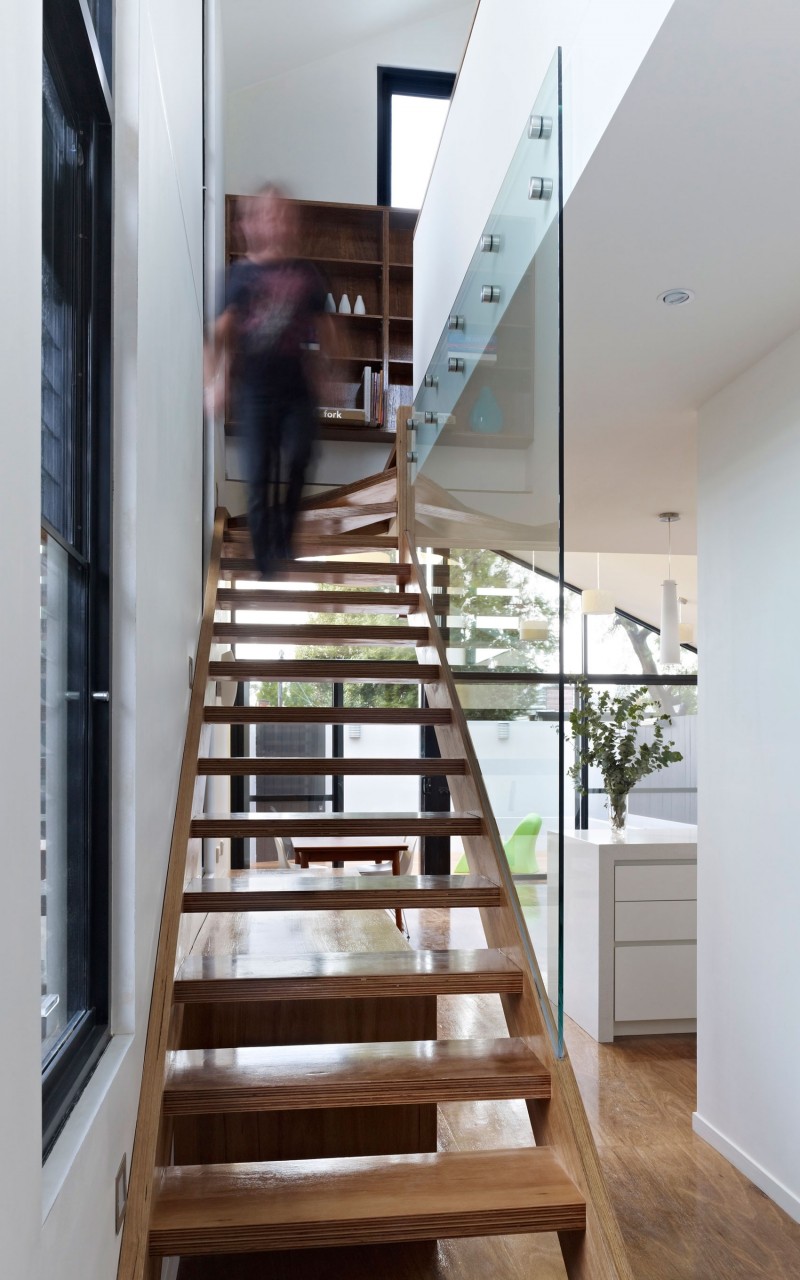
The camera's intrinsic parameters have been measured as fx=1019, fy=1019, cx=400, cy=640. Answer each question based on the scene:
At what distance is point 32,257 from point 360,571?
3.57 meters

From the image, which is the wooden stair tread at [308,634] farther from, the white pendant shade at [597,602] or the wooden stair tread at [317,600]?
the white pendant shade at [597,602]

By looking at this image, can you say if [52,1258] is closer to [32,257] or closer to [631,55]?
[32,257]

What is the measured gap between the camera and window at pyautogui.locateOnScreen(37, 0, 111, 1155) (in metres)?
1.47

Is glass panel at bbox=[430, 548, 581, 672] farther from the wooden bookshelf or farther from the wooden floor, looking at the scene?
the wooden bookshelf

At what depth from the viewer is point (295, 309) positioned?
12.9 ft

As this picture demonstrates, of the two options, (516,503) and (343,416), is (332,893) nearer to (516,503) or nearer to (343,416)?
(516,503)

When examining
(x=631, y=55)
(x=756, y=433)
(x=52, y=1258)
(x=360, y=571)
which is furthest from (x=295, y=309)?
(x=52, y=1258)

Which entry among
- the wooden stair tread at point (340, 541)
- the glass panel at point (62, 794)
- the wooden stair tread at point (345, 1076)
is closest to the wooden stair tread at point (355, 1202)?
the wooden stair tread at point (345, 1076)

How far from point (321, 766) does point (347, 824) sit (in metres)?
0.20

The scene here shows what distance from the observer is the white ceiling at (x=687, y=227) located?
5.92 feet

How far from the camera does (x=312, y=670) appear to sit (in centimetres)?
362

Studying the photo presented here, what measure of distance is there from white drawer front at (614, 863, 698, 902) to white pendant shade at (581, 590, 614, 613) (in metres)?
2.31

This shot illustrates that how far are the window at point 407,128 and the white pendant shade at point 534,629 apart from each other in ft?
19.0

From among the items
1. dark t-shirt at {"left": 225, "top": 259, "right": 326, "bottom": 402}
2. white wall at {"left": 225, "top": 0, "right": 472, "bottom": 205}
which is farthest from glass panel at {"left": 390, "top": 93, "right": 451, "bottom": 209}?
dark t-shirt at {"left": 225, "top": 259, "right": 326, "bottom": 402}
